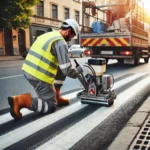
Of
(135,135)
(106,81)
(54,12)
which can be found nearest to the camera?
(135,135)

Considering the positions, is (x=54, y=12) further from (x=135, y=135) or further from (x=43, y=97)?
(x=135, y=135)

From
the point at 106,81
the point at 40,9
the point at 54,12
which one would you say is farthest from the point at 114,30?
the point at 54,12

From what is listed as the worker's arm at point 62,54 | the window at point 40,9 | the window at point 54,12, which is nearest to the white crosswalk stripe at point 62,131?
the worker's arm at point 62,54

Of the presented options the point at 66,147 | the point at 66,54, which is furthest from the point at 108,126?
the point at 66,54

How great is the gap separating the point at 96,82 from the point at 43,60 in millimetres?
1075

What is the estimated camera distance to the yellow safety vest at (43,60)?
12.6ft

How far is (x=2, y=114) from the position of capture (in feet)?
13.2

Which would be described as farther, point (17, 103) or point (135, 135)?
point (17, 103)

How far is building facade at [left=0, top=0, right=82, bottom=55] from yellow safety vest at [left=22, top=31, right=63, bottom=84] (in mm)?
22865

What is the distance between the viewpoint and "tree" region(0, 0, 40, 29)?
1973 centimetres

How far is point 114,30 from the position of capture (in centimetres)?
1213

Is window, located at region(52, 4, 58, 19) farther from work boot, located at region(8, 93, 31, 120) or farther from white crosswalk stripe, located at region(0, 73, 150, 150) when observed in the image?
work boot, located at region(8, 93, 31, 120)

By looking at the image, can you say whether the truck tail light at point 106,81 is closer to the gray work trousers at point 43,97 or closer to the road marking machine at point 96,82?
the road marking machine at point 96,82

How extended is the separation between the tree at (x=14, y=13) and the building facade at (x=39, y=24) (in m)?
4.61
